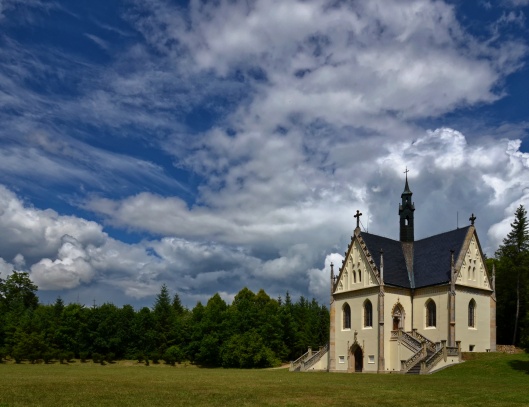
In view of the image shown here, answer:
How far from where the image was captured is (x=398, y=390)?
1161 inches

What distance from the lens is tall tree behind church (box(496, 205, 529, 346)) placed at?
74000mm

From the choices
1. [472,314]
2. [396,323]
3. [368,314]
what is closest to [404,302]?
[396,323]

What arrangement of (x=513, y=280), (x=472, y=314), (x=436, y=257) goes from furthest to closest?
1. (x=513, y=280)
2. (x=436, y=257)
3. (x=472, y=314)

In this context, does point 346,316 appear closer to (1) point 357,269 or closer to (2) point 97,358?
(1) point 357,269

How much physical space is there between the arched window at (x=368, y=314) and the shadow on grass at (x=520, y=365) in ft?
58.6

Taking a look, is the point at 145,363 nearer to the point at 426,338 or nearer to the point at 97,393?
the point at 426,338

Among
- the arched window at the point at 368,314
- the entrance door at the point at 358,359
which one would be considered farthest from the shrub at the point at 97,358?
the arched window at the point at 368,314

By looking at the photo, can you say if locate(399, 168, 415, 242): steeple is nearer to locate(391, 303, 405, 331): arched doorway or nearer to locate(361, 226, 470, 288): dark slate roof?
locate(361, 226, 470, 288): dark slate roof

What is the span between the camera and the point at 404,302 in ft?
208

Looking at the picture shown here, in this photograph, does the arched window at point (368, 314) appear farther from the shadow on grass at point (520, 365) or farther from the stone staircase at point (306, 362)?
the shadow on grass at point (520, 365)

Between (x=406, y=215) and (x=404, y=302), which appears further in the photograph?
(x=406, y=215)

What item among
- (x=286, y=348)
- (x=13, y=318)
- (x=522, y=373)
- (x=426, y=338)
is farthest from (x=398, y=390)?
(x=13, y=318)

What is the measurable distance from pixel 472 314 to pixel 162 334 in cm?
5309

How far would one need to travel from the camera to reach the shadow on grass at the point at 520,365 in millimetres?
43750
